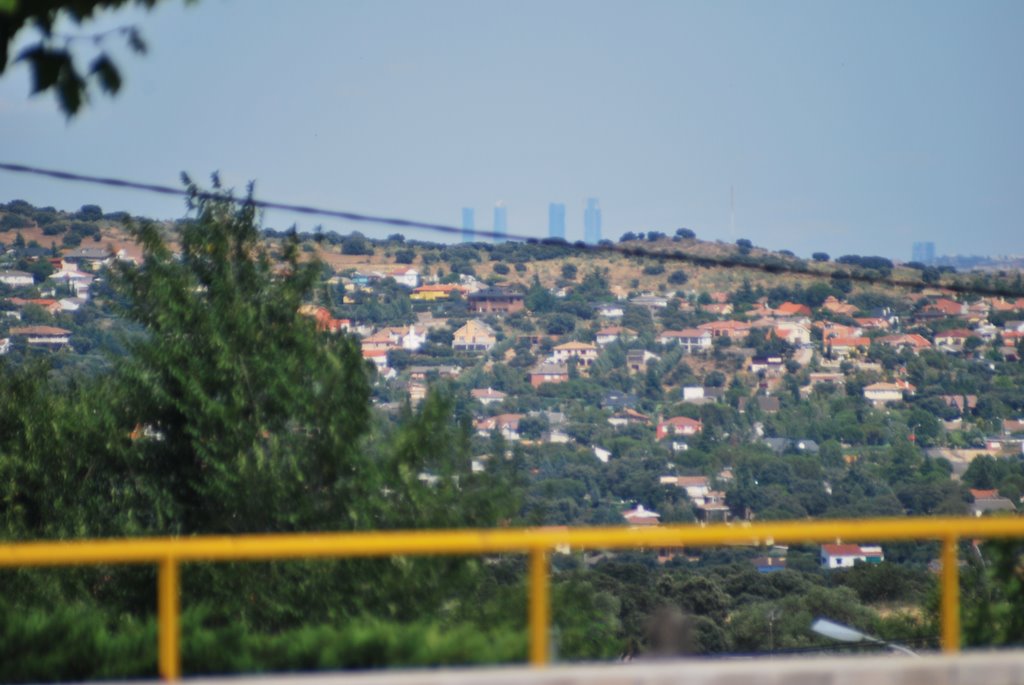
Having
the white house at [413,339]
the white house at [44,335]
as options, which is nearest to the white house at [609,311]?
the white house at [413,339]

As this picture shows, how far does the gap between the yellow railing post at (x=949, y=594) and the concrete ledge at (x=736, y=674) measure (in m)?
0.33

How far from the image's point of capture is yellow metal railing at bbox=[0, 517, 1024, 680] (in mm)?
4355

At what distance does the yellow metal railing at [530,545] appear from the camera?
436cm

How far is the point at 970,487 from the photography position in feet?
132

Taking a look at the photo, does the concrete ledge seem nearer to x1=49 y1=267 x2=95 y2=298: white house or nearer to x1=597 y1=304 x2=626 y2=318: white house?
x1=49 y1=267 x2=95 y2=298: white house

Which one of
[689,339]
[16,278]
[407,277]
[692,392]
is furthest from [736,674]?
[407,277]

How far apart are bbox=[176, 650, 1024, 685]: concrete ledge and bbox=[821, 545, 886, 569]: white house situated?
10085 millimetres

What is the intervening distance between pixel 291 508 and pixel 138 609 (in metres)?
2.14

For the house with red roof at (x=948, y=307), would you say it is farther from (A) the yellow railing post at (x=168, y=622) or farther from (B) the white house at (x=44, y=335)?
(A) the yellow railing post at (x=168, y=622)

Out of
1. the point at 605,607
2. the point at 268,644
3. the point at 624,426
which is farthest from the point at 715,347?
the point at 268,644

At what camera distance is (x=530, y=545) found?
468cm

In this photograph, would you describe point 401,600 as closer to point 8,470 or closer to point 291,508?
point 291,508

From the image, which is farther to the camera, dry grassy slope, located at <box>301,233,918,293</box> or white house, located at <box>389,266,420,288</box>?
white house, located at <box>389,266,420,288</box>

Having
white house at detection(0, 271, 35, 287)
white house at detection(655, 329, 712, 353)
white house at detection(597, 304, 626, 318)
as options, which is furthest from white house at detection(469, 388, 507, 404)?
white house at detection(0, 271, 35, 287)
